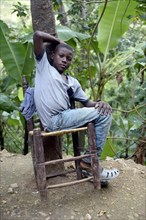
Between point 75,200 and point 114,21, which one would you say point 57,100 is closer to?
point 75,200

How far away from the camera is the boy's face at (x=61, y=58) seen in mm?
2818

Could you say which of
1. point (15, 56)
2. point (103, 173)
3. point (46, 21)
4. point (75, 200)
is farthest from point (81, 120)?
point (15, 56)

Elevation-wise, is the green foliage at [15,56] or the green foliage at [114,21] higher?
the green foliage at [114,21]

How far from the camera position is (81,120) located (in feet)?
8.96

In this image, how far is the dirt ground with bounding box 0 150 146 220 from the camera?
2.70 meters

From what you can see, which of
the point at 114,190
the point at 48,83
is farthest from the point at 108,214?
the point at 48,83

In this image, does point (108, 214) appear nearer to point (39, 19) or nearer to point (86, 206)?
point (86, 206)

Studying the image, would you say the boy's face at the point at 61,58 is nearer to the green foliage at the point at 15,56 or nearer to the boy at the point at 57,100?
the boy at the point at 57,100

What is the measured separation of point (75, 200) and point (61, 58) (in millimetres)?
1258

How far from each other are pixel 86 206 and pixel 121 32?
8.06 feet

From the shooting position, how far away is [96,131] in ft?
9.21

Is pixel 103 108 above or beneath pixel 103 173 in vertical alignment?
above

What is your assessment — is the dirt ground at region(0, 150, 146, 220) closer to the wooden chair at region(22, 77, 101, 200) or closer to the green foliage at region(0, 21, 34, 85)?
the wooden chair at region(22, 77, 101, 200)

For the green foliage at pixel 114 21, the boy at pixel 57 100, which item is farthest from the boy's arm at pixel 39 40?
the green foliage at pixel 114 21
